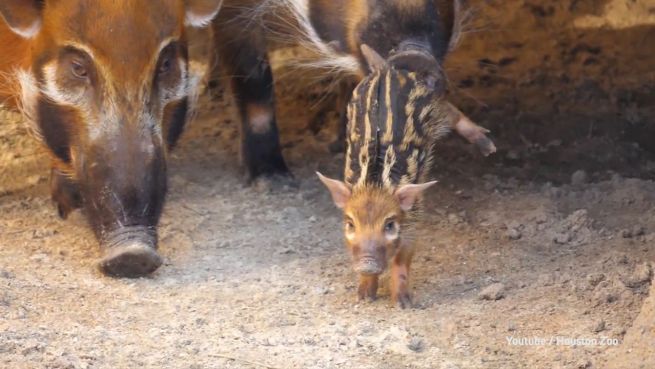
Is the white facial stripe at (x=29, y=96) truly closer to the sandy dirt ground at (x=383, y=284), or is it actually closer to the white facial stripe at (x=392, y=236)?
the sandy dirt ground at (x=383, y=284)

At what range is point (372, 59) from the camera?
15.4ft

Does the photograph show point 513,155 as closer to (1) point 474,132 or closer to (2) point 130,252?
(1) point 474,132

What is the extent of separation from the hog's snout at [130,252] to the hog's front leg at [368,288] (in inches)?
27.5

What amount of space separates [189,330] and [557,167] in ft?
7.33

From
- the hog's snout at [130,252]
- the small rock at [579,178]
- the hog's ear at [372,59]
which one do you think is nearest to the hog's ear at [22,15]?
the hog's snout at [130,252]

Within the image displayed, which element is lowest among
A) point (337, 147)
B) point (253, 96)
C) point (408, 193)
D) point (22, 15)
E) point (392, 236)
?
point (337, 147)

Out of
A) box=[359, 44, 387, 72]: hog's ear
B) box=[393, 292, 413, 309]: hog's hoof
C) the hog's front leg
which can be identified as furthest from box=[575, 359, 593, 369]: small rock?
box=[359, 44, 387, 72]: hog's ear

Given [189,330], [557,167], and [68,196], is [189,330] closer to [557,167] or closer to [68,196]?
[68,196]

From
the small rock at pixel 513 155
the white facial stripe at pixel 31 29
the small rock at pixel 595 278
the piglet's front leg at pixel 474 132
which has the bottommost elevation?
the small rock at pixel 513 155

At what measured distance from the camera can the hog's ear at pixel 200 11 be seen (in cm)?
500

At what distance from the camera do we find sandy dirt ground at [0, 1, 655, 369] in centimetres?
402

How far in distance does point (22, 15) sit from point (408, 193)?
1495 mm

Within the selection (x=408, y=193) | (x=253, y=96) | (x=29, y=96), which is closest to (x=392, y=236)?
(x=408, y=193)

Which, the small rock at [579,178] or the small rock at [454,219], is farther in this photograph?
the small rock at [579,178]
